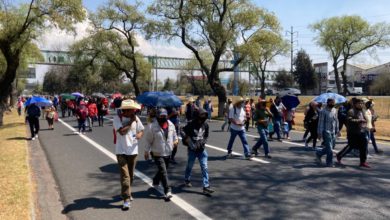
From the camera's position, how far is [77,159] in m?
11.5

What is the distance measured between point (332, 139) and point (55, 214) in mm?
6877

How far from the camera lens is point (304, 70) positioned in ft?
229

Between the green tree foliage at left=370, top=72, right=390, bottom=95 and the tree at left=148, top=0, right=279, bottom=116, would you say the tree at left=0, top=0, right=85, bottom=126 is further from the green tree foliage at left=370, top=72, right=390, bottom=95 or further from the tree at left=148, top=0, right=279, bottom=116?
the green tree foliage at left=370, top=72, right=390, bottom=95

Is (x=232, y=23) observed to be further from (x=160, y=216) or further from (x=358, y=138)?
(x=160, y=216)

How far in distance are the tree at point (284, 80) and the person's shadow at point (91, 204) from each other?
7349 cm

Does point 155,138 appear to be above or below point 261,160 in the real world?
above

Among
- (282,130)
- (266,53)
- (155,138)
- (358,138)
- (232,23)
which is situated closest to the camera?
(155,138)

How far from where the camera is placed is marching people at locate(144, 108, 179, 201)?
7150 mm

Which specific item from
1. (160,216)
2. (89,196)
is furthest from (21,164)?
(160,216)

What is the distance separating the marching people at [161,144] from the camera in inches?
282

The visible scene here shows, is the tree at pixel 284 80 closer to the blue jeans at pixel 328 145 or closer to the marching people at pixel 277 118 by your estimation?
the marching people at pixel 277 118

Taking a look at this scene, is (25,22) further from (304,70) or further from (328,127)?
(304,70)

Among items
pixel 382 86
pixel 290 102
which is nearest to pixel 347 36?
pixel 382 86

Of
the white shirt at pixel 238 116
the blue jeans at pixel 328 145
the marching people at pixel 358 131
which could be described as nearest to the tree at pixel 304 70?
the white shirt at pixel 238 116
